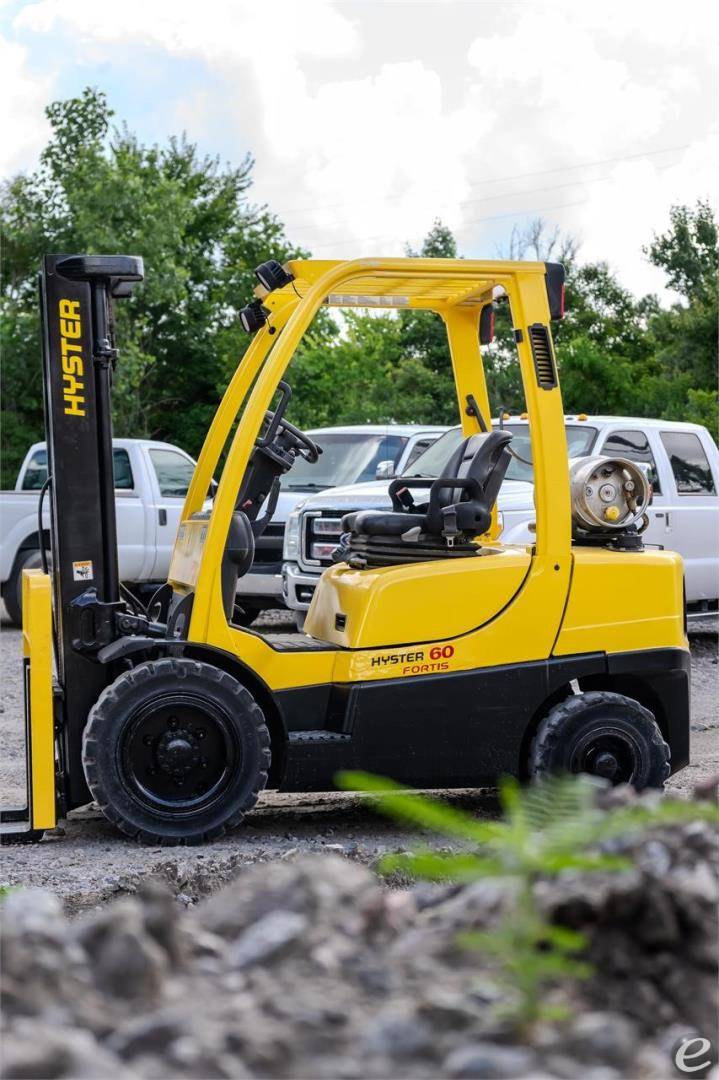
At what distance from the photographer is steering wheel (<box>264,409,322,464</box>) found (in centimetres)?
648

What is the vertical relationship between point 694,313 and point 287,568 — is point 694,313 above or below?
above

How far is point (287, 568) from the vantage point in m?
12.7

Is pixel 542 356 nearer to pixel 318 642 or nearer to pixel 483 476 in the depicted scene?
pixel 483 476

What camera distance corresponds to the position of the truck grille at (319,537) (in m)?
12.4

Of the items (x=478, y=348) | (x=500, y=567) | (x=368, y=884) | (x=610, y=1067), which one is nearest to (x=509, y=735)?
(x=500, y=567)

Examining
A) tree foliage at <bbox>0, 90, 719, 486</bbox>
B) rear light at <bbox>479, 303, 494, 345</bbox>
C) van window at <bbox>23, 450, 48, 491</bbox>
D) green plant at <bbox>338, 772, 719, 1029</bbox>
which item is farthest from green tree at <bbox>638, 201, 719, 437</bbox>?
green plant at <bbox>338, 772, 719, 1029</bbox>

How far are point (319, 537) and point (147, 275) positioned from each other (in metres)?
19.0

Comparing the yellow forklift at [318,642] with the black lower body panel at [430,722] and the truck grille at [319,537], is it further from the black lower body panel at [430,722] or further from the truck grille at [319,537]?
the truck grille at [319,537]

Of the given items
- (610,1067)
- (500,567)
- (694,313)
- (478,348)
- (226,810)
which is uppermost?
(694,313)

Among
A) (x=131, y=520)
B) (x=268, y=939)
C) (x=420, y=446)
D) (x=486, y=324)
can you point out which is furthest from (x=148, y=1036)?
(x=131, y=520)

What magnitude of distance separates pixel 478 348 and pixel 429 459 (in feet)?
15.9

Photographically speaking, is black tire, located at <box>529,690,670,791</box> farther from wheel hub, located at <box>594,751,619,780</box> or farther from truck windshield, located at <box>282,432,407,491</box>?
truck windshield, located at <box>282,432,407,491</box>

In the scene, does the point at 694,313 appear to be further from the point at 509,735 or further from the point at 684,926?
the point at 684,926

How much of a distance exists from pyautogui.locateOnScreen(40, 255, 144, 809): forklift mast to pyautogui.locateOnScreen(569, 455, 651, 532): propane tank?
2290 mm
